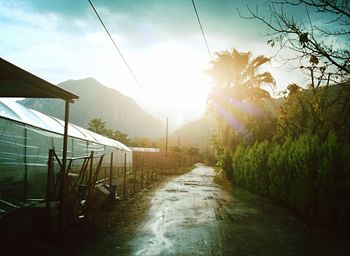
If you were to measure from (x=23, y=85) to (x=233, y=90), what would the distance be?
967 inches

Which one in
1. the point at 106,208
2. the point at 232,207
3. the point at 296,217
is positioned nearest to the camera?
the point at 296,217

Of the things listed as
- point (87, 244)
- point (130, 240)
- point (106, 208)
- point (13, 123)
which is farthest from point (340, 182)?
point (13, 123)

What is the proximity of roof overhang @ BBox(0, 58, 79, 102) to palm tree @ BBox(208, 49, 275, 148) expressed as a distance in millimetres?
21522

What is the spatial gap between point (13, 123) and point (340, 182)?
9.86 meters

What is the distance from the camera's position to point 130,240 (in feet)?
25.6

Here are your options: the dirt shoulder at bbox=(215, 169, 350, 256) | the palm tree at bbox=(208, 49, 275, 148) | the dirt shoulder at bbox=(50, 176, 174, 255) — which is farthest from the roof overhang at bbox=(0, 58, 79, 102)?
the palm tree at bbox=(208, 49, 275, 148)

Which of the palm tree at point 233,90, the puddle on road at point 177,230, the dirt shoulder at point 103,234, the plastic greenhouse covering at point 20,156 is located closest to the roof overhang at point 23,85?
the plastic greenhouse covering at point 20,156

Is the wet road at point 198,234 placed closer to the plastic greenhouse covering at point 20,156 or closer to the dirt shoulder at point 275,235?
the dirt shoulder at point 275,235

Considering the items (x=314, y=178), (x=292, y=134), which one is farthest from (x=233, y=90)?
(x=314, y=178)

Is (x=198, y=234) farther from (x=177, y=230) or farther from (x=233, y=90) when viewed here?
(x=233, y=90)

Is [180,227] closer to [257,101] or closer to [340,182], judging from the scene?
[340,182]

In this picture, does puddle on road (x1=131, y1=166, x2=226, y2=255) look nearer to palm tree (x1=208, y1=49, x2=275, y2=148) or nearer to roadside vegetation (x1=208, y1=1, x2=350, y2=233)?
roadside vegetation (x1=208, y1=1, x2=350, y2=233)

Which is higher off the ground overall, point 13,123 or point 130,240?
point 13,123

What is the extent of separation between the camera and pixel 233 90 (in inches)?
1211
